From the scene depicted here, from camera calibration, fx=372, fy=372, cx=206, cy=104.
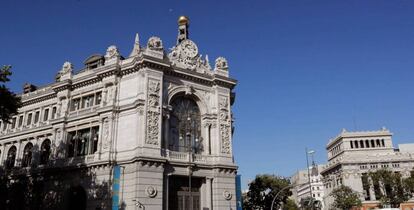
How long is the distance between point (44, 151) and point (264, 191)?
38628mm

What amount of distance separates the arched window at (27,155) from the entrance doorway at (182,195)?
1966 centimetres

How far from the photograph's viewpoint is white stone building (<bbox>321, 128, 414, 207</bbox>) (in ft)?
253

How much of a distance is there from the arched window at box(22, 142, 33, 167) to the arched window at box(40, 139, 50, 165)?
228cm

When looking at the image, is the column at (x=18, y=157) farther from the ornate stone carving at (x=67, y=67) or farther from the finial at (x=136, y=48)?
the finial at (x=136, y=48)

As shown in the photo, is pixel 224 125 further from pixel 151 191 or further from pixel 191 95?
pixel 151 191

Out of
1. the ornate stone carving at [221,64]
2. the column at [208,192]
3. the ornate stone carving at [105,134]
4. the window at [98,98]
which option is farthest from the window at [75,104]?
the column at [208,192]

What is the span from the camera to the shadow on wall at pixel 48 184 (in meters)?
34.8

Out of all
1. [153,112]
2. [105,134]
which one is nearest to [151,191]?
[153,112]

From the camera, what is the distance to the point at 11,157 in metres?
46.3

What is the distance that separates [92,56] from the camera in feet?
138

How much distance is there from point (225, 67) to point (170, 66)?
789 cm

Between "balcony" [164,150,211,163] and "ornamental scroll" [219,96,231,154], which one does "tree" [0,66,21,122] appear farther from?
"ornamental scroll" [219,96,231,154]

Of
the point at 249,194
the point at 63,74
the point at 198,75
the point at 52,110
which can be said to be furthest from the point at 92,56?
the point at 249,194

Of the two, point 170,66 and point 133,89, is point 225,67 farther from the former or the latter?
point 133,89
